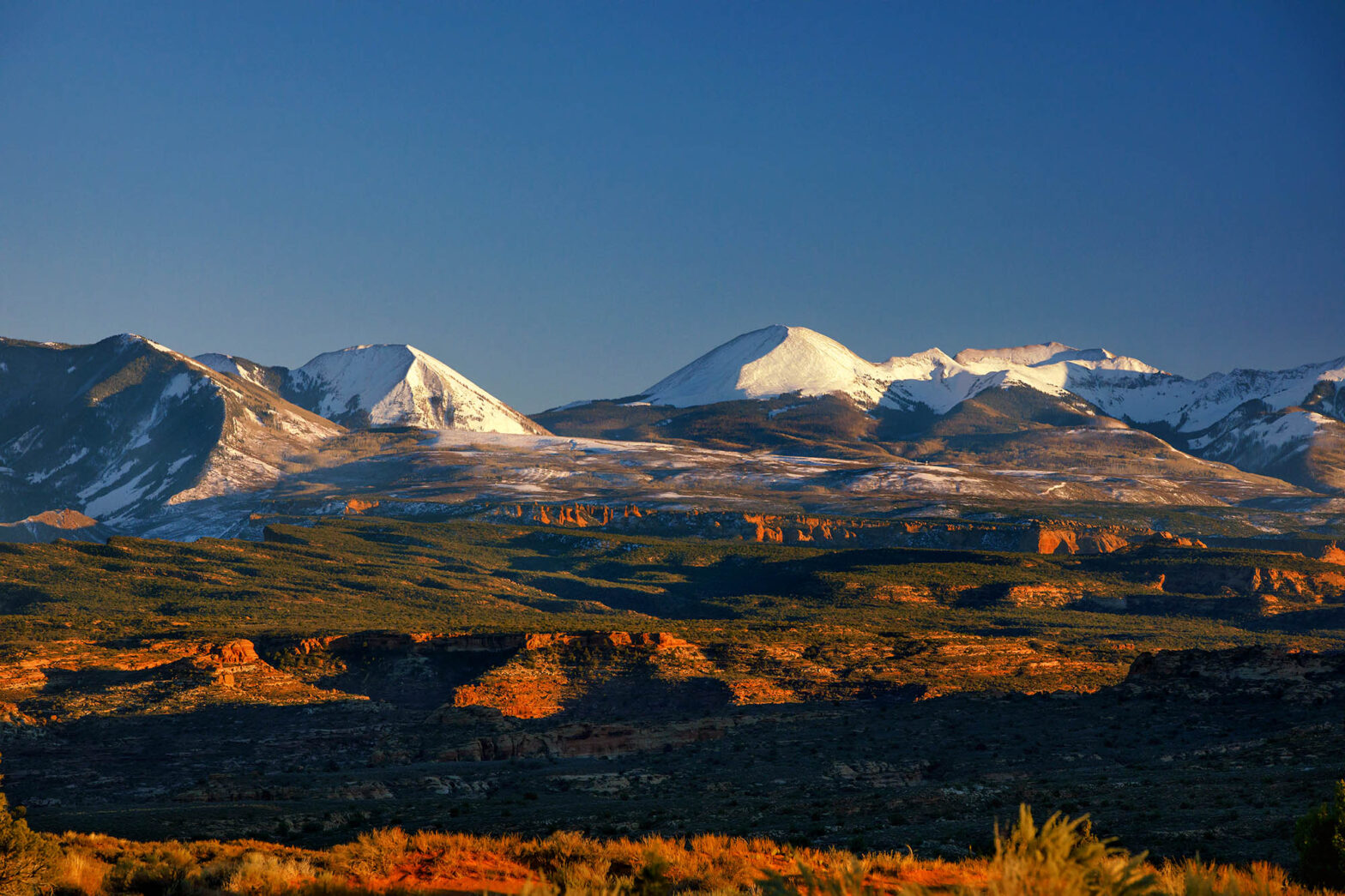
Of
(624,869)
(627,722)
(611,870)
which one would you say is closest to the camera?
(611,870)

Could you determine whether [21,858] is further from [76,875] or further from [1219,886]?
[1219,886]

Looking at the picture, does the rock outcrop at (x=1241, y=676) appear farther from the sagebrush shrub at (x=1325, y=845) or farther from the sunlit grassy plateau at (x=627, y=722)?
the sagebrush shrub at (x=1325, y=845)

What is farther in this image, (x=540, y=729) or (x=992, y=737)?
(x=540, y=729)

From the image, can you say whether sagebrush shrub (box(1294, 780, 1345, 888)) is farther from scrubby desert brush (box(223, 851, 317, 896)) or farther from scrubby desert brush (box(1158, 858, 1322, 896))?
scrubby desert brush (box(223, 851, 317, 896))

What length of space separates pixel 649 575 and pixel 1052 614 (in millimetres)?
55192

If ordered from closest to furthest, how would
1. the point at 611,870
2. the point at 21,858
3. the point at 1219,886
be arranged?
Answer: the point at 1219,886
the point at 21,858
the point at 611,870

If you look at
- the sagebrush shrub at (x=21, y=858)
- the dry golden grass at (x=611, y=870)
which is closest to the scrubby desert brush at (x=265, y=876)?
the dry golden grass at (x=611, y=870)

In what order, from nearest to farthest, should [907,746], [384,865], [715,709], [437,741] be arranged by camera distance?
[384,865]
[907,746]
[437,741]
[715,709]

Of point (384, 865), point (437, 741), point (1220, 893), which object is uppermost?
point (1220, 893)

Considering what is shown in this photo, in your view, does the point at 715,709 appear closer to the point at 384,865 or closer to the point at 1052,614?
the point at 384,865

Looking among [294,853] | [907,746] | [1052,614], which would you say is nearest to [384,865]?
[294,853]

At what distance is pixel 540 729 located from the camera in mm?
65062

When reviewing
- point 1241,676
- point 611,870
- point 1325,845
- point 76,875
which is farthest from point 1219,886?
point 1241,676

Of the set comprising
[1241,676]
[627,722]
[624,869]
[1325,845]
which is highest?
[1325,845]
